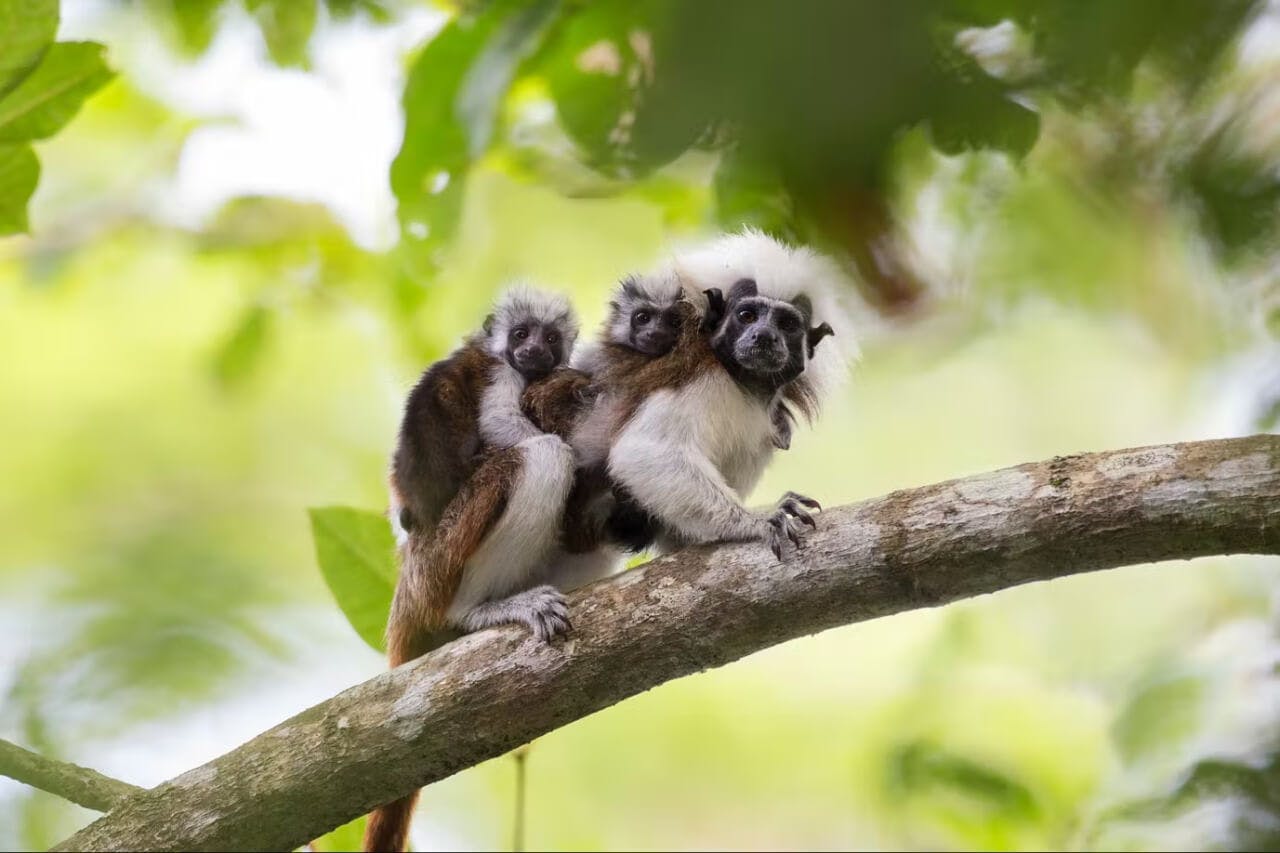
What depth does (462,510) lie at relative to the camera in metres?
3.94

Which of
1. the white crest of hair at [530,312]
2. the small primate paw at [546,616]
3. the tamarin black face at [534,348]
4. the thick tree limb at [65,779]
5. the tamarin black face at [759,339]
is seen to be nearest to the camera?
the thick tree limb at [65,779]

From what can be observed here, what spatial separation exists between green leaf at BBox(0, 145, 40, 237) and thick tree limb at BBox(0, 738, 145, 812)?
1278 mm

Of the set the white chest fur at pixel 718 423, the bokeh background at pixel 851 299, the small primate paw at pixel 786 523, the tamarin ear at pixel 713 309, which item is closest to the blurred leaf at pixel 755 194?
the bokeh background at pixel 851 299

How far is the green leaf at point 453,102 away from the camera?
5.51ft

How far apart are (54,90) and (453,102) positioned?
1000 mm

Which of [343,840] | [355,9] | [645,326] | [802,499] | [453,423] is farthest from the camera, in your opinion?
[645,326]

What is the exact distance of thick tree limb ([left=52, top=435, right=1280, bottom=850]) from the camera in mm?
2945

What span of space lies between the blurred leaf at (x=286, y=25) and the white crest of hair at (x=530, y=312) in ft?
7.87

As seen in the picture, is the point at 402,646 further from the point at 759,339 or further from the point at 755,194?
the point at 755,194

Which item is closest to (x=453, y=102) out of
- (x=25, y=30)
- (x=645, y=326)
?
(x=25, y=30)

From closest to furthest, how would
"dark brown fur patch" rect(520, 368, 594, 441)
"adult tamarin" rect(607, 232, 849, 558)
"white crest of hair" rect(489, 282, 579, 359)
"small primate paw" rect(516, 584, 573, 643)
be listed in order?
"small primate paw" rect(516, 584, 573, 643), "adult tamarin" rect(607, 232, 849, 558), "dark brown fur patch" rect(520, 368, 594, 441), "white crest of hair" rect(489, 282, 579, 359)

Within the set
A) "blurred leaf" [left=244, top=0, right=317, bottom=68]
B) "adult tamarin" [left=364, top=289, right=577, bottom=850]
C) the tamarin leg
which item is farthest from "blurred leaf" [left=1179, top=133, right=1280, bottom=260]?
the tamarin leg

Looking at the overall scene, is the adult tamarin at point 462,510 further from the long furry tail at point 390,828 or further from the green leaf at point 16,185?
the green leaf at point 16,185

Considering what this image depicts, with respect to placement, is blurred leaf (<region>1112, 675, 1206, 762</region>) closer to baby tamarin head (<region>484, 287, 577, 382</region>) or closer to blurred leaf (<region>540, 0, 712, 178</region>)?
baby tamarin head (<region>484, 287, 577, 382</region>)
